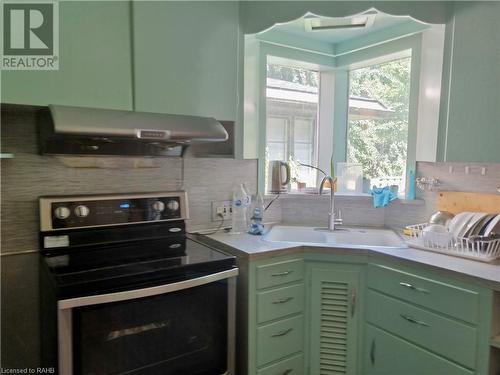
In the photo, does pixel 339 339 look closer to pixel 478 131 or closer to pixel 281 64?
pixel 478 131

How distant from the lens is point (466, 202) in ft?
5.85

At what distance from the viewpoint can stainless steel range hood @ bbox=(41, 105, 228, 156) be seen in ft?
4.04

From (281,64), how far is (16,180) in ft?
5.47

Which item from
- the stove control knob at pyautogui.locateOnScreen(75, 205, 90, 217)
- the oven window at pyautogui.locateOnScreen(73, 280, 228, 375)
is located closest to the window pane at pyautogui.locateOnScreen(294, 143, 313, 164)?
the oven window at pyautogui.locateOnScreen(73, 280, 228, 375)

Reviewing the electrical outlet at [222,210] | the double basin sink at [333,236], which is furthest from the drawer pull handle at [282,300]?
the electrical outlet at [222,210]

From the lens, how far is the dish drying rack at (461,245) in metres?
1.43

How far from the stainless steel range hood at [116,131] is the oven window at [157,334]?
613 millimetres

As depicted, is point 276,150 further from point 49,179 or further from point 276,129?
point 49,179

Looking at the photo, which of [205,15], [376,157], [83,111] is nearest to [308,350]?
[376,157]

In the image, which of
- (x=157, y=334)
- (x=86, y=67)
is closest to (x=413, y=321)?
(x=157, y=334)

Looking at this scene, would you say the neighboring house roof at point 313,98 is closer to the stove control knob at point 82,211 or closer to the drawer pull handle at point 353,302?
the drawer pull handle at point 353,302

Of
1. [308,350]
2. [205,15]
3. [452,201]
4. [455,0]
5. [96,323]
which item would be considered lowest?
[308,350]

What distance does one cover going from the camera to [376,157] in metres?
2.30

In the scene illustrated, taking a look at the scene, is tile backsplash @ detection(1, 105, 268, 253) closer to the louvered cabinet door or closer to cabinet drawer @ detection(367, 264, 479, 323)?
the louvered cabinet door
